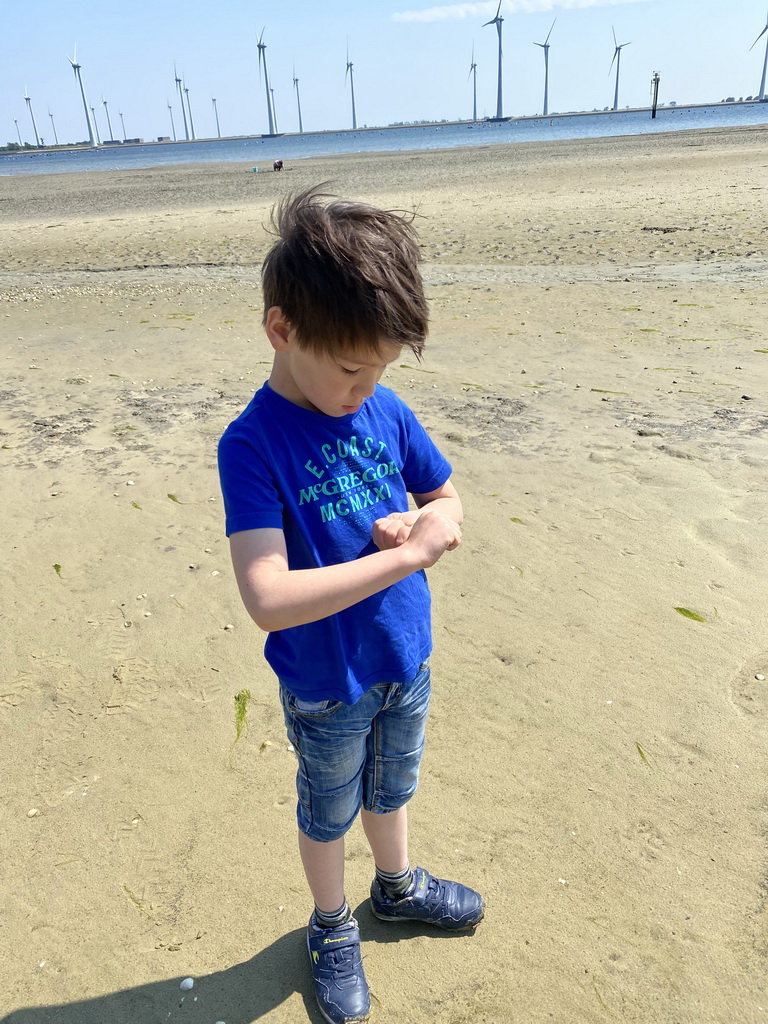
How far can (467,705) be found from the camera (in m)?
3.00

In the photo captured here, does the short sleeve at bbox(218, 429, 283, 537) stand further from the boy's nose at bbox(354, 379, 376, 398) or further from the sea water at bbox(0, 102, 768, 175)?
the sea water at bbox(0, 102, 768, 175)

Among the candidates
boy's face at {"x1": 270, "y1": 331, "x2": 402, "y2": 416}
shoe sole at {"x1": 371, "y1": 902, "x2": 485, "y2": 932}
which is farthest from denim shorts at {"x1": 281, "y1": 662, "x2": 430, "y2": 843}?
boy's face at {"x1": 270, "y1": 331, "x2": 402, "y2": 416}

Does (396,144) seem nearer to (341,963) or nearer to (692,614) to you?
(692,614)

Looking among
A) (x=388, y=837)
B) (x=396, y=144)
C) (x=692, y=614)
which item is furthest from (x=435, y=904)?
(x=396, y=144)

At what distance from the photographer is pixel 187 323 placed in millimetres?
8625

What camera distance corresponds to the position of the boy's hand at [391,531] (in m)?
1.62

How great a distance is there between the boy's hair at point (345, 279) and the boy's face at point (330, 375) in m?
0.02

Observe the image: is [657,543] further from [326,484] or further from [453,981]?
[326,484]

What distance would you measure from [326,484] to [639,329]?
21.6 ft

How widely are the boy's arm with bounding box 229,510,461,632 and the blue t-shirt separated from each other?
5 cm

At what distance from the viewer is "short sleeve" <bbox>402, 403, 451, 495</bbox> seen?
192cm

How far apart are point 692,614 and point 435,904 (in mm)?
1845

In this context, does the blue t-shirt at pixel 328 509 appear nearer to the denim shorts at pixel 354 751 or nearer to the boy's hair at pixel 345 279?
the denim shorts at pixel 354 751

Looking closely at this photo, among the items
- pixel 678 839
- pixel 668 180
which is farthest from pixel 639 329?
pixel 668 180
